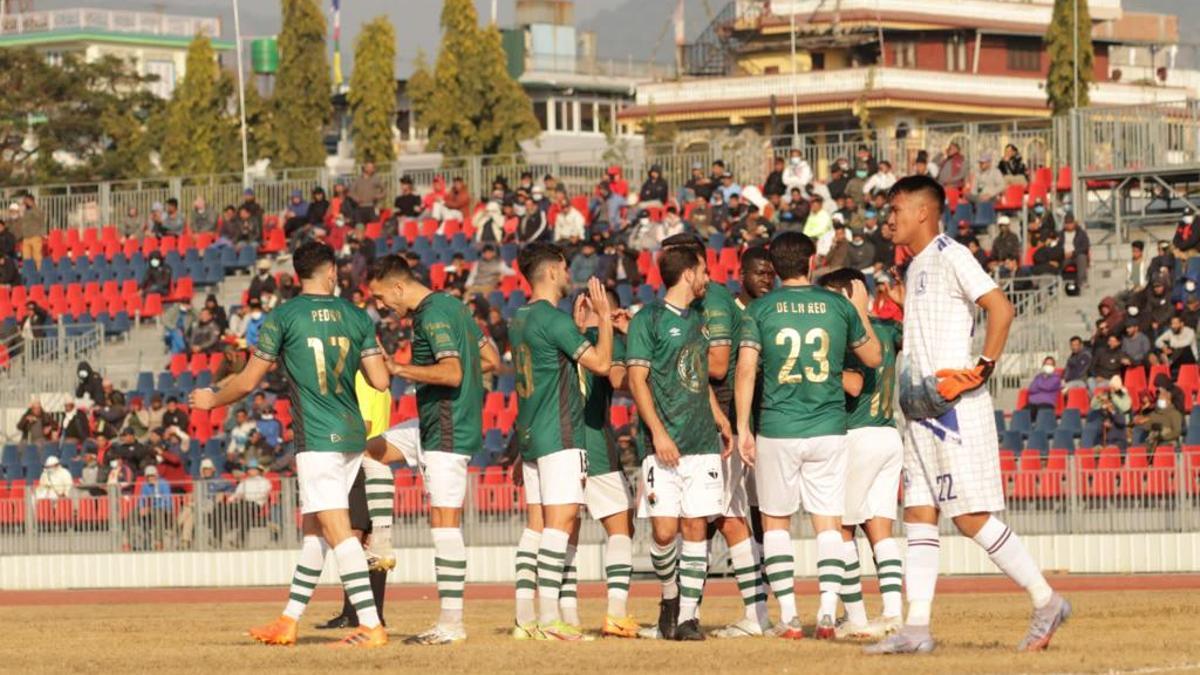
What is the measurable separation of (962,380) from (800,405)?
1555 mm

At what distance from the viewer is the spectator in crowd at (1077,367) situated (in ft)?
91.7

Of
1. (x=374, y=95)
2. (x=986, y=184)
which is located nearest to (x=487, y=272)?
(x=986, y=184)

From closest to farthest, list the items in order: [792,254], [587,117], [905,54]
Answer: [792,254] → [905,54] → [587,117]

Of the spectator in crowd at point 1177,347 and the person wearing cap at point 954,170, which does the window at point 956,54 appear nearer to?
the person wearing cap at point 954,170

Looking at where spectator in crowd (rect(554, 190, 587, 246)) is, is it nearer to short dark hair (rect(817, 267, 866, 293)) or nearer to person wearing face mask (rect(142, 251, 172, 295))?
person wearing face mask (rect(142, 251, 172, 295))

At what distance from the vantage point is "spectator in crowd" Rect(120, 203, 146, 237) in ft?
143

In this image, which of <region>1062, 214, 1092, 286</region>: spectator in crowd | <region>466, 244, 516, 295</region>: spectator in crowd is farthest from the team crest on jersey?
<region>466, 244, 516, 295</region>: spectator in crowd

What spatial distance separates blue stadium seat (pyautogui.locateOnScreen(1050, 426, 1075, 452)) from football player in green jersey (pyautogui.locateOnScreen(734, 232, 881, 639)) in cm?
1357

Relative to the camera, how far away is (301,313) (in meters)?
13.6

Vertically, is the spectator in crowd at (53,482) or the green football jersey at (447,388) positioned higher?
the green football jersey at (447,388)

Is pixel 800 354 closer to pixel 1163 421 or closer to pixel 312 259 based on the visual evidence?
pixel 312 259

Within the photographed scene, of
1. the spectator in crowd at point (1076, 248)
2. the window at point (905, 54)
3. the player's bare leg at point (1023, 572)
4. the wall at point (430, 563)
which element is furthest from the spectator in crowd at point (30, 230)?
the window at point (905, 54)

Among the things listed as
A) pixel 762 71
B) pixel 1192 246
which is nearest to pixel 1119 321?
pixel 1192 246

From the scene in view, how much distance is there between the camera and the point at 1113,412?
86.6 ft
